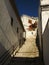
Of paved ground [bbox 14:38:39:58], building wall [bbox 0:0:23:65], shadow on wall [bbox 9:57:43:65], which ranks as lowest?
paved ground [bbox 14:38:39:58]

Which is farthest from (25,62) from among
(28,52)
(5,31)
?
(28,52)

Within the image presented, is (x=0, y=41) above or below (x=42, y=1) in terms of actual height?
below

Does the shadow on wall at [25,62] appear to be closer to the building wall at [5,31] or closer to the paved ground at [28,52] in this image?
the building wall at [5,31]

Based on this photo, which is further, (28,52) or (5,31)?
(28,52)

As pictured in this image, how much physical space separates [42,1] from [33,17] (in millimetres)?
25061

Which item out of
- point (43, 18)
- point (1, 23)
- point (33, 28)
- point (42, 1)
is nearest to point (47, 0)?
point (42, 1)

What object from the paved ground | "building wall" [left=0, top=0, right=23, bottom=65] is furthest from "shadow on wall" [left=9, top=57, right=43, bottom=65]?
the paved ground

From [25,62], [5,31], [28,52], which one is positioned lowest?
[28,52]

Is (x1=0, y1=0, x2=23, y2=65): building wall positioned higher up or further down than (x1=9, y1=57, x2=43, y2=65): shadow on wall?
higher up

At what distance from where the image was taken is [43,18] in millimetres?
12125

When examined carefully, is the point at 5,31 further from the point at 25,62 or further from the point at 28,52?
the point at 28,52

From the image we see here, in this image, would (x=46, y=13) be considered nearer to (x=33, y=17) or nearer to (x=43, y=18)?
(x=43, y=18)

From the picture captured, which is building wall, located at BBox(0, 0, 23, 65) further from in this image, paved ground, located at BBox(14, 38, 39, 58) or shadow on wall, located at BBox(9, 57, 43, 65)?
paved ground, located at BBox(14, 38, 39, 58)

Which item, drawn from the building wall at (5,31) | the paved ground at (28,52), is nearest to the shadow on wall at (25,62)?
the building wall at (5,31)
